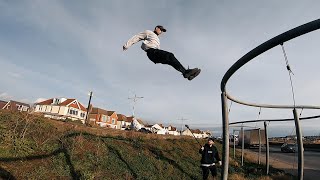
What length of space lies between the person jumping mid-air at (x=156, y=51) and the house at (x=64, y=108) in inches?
2841

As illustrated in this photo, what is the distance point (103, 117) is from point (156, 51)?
87.5 meters

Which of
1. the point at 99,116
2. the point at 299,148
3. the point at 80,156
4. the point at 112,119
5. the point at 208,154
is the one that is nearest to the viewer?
the point at 299,148

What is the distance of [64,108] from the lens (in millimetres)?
78000

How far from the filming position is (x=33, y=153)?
13258 millimetres

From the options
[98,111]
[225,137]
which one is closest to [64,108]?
[98,111]

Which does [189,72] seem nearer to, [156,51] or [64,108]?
[156,51]

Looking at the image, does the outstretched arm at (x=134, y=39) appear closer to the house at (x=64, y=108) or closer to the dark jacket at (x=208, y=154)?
the dark jacket at (x=208, y=154)

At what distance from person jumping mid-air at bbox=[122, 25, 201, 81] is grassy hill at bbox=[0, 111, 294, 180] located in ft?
24.0

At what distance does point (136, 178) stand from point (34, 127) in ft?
21.3

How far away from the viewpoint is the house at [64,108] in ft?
257

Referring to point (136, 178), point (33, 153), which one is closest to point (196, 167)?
point (136, 178)

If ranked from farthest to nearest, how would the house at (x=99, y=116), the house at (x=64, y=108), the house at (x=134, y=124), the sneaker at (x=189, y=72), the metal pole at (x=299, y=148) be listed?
1. the house at (x=99, y=116)
2. the house at (x=64, y=108)
3. the house at (x=134, y=124)
4. the metal pole at (x=299, y=148)
5. the sneaker at (x=189, y=72)

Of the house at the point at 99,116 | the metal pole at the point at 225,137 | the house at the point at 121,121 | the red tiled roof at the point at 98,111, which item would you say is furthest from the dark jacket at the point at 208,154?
the house at the point at 121,121

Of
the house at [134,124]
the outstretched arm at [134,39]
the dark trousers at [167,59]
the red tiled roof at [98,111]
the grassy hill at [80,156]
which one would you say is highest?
the red tiled roof at [98,111]
